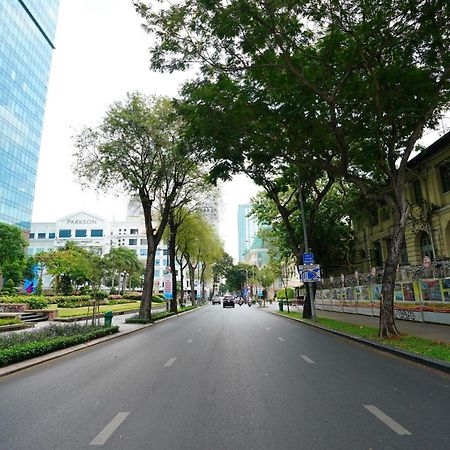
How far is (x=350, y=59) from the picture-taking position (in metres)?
12.1

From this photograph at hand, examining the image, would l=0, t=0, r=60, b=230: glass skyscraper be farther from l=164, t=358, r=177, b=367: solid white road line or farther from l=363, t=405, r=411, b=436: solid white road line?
l=363, t=405, r=411, b=436: solid white road line

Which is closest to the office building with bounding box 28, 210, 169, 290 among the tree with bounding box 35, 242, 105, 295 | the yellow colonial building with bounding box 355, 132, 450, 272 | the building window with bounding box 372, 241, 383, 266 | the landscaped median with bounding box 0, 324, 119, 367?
the tree with bounding box 35, 242, 105, 295

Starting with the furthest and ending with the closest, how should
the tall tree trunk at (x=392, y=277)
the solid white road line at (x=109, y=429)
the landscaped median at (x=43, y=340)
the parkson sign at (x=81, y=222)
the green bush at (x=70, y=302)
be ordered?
the parkson sign at (x=81, y=222) → the green bush at (x=70, y=302) → the tall tree trunk at (x=392, y=277) → the landscaped median at (x=43, y=340) → the solid white road line at (x=109, y=429)

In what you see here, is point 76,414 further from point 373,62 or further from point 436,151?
point 436,151

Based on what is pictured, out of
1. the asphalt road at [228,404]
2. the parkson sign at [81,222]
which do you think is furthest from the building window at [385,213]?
the parkson sign at [81,222]

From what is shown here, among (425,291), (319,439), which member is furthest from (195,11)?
(425,291)

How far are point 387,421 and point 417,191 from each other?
2663 cm

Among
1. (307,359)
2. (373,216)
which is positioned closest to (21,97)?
(373,216)

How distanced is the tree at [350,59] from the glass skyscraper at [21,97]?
60943 mm

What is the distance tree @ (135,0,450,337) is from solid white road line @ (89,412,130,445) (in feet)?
31.9

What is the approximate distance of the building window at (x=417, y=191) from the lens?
90.0 ft

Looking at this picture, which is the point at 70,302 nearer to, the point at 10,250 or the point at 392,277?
Result: the point at 10,250

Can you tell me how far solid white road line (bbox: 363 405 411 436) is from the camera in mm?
4484

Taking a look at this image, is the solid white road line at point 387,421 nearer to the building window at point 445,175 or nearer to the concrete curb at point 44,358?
the concrete curb at point 44,358
